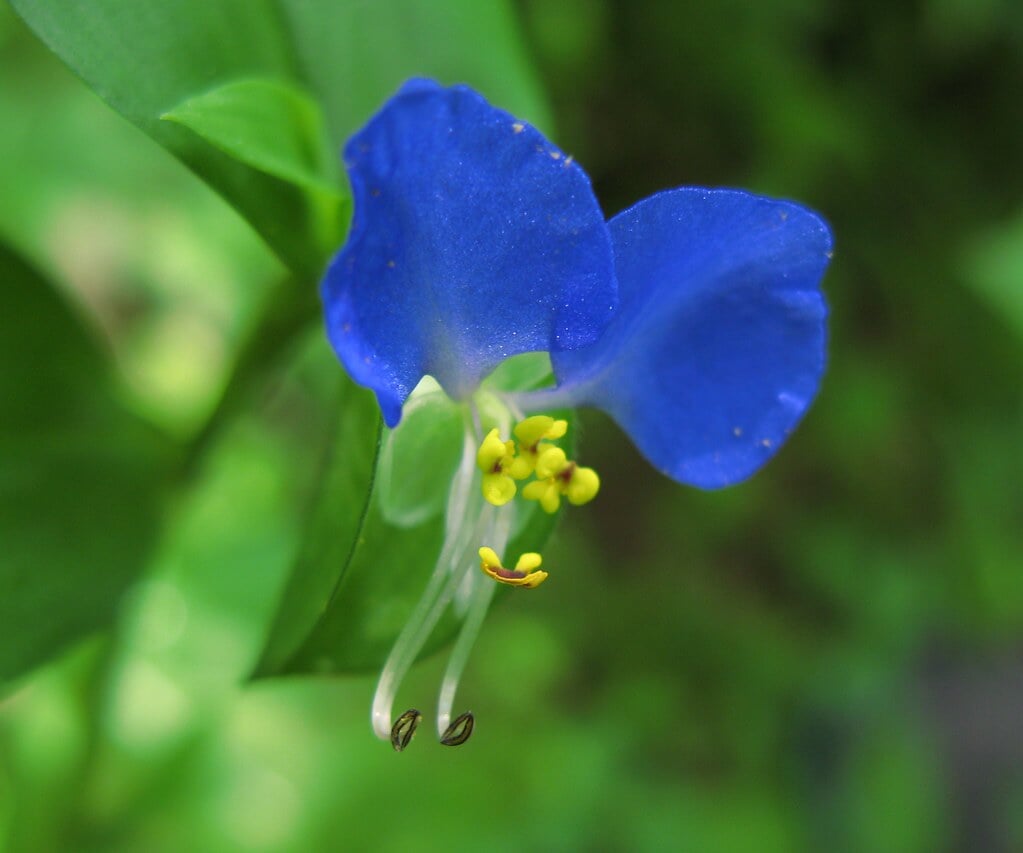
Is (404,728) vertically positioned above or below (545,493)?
below

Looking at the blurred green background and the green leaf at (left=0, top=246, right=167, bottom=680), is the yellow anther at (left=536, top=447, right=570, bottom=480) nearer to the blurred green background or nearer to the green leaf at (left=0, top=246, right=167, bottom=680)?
the green leaf at (left=0, top=246, right=167, bottom=680)

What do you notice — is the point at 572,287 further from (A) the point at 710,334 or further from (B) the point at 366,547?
(B) the point at 366,547

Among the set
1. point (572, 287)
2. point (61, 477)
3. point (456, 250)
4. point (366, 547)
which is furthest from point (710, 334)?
point (61, 477)

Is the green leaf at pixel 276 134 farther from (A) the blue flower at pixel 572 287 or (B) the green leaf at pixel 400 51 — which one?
(A) the blue flower at pixel 572 287

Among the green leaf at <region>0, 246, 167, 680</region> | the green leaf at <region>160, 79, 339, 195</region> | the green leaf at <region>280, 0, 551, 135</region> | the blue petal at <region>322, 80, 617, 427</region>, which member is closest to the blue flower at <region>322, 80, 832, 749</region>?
the blue petal at <region>322, 80, 617, 427</region>

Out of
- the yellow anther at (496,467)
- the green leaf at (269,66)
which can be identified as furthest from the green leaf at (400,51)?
the yellow anther at (496,467)

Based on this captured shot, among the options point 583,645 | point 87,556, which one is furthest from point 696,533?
point 87,556

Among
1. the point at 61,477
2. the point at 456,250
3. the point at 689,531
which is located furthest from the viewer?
the point at 689,531
